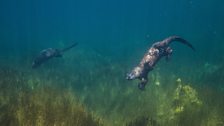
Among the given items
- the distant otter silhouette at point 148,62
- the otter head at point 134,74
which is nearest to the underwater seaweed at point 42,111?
the otter head at point 134,74

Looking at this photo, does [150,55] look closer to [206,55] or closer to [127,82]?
[127,82]

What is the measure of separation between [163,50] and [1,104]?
224 inches

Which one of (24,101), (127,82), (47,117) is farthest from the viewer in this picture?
(127,82)

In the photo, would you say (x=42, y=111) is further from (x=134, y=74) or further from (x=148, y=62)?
(x=148, y=62)

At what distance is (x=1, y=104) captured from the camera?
32.1 ft

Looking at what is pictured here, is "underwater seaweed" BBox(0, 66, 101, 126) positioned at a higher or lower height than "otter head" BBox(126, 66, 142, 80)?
lower

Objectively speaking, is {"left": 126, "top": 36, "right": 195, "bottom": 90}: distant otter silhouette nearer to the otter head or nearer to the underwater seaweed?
the otter head

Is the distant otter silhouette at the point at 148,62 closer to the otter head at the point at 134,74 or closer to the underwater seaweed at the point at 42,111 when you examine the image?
the otter head at the point at 134,74

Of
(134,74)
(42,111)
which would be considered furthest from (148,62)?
(42,111)

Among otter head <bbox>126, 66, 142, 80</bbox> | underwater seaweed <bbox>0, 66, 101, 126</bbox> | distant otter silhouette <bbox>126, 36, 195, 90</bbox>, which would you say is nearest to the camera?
underwater seaweed <bbox>0, 66, 101, 126</bbox>

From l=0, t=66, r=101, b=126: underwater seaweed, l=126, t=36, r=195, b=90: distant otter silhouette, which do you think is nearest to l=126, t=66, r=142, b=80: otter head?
l=126, t=36, r=195, b=90: distant otter silhouette

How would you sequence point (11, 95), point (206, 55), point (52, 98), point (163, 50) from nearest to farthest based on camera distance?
1. point (52, 98)
2. point (11, 95)
3. point (163, 50)
4. point (206, 55)

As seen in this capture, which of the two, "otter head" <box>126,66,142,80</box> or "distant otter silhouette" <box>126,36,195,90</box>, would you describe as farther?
"distant otter silhouette" <box>126,36,195,90</box>

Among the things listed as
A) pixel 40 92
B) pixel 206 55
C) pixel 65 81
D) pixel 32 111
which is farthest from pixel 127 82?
pixel 206 55
